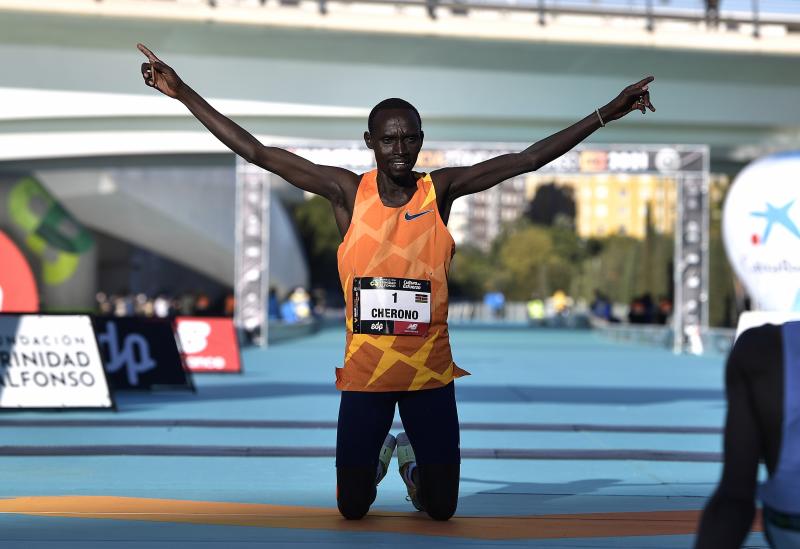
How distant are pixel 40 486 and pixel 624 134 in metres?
23.4

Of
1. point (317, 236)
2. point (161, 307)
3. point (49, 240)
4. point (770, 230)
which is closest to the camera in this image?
point (770, 230)

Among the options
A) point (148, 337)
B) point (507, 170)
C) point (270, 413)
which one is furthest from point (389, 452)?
point (148, 337)

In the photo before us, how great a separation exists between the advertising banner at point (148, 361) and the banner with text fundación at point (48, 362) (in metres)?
3.03

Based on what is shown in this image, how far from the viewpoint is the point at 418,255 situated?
18.5ft

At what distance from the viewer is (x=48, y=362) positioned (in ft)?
39.6

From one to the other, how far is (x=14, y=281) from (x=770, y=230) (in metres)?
9.96

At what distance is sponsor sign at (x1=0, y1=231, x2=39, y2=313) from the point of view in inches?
632

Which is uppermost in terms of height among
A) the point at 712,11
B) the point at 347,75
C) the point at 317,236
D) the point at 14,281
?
the point at 712,11

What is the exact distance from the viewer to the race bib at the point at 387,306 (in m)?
5.60

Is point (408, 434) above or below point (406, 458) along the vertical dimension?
above

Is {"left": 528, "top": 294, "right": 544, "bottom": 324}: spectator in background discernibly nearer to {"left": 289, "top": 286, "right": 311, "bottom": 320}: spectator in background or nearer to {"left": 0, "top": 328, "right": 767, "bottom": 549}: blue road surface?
{"left": 289, "top": 286, "right": 311, "bottom": 320}: spectator in background

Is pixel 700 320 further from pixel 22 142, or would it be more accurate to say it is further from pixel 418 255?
pixel 418 255

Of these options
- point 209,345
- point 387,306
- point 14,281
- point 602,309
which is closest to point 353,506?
point 387,306

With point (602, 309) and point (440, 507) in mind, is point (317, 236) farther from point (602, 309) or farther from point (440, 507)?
point (440, 507)
